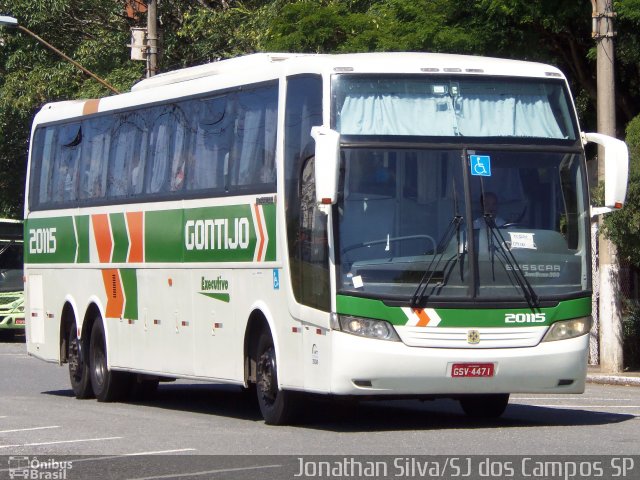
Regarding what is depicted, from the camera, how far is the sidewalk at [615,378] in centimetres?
2058

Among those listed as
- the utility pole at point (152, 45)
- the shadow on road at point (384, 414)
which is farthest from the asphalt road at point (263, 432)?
the utility pole at point (152, 45)

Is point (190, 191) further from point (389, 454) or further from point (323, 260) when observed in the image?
point (389, 454)

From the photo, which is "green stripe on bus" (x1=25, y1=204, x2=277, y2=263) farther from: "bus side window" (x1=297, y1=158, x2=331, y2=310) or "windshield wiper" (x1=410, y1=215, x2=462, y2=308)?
"windshield wiper" (x1=410, y1=215, x2=462, y2=308)

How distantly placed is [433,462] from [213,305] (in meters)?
5.16

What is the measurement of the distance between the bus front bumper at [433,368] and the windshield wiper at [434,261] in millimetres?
420

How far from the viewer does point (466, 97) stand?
43.5 feet

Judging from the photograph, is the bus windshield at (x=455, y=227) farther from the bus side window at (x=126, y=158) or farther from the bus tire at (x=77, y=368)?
the bus tire at (x=77, y=368)

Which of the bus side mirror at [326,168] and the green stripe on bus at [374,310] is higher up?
the bus side mirror at [326,168]

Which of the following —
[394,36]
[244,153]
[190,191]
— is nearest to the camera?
[244,153]

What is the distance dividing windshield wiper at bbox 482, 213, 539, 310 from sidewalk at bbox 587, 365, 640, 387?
27.1ft

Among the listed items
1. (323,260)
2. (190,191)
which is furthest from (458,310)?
(190,191)

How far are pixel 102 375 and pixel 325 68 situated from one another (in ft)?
22.0

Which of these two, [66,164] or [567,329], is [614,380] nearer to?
[567,329]

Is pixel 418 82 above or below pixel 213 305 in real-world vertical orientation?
above
